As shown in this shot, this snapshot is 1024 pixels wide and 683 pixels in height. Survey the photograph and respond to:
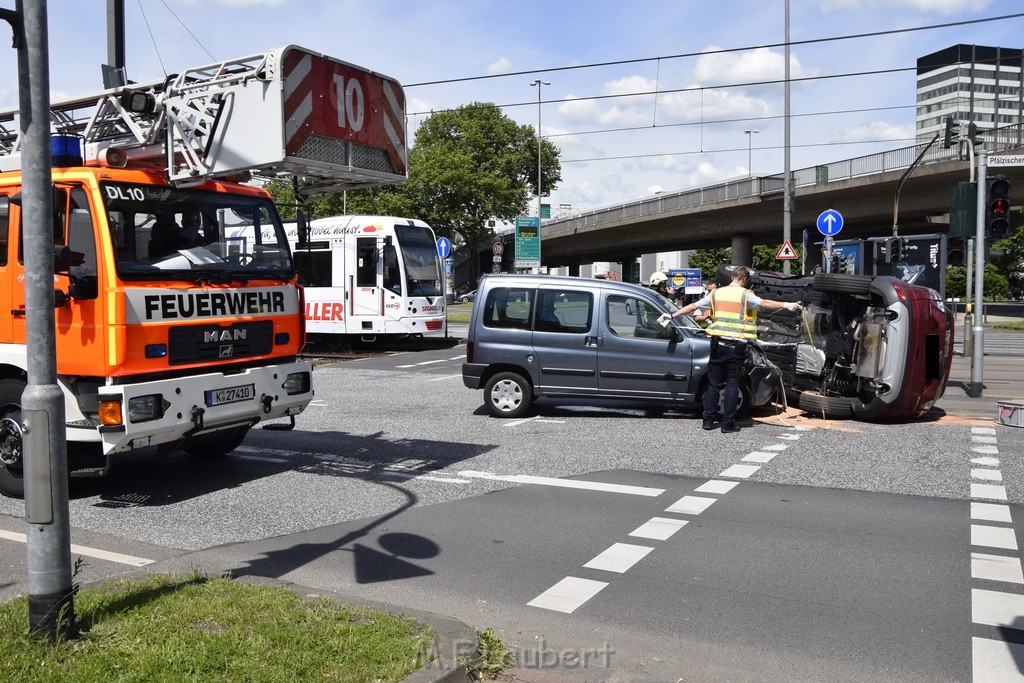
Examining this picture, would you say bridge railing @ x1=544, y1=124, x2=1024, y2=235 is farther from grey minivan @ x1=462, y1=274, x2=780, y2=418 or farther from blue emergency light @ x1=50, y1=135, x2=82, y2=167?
blue emergency light @ x1=50, y1=135, x2=82, y2=167

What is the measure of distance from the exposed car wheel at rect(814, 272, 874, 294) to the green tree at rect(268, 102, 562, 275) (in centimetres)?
4420

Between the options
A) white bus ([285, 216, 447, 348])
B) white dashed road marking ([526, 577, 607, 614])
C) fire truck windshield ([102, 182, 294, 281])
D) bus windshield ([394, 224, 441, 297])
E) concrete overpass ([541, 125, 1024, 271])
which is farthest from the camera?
concrete overpass ([541, 125, 1024, 271])

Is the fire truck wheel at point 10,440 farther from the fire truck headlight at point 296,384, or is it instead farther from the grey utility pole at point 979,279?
the grey utility pole at point 979,279

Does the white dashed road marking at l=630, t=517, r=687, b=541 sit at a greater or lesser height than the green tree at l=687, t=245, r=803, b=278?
lesser

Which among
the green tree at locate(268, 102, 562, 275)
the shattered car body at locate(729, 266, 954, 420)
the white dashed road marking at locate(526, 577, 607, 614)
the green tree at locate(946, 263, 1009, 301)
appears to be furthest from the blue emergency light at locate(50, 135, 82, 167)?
the green tree at locate(946, 263, 1009, 301)

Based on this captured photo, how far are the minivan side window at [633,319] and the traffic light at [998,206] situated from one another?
6.37 m

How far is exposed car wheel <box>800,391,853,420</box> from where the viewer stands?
36.5 ft

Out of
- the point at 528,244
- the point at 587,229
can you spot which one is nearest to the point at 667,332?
the point at 528,244

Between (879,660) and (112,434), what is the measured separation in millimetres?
5269

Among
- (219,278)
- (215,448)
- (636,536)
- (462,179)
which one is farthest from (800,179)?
(636,536)

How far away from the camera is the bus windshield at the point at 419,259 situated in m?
22.3

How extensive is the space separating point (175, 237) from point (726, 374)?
6071 mm

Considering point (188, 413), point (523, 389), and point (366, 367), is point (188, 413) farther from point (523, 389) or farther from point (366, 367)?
point (366, 367)

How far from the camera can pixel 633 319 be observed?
11.1 m
